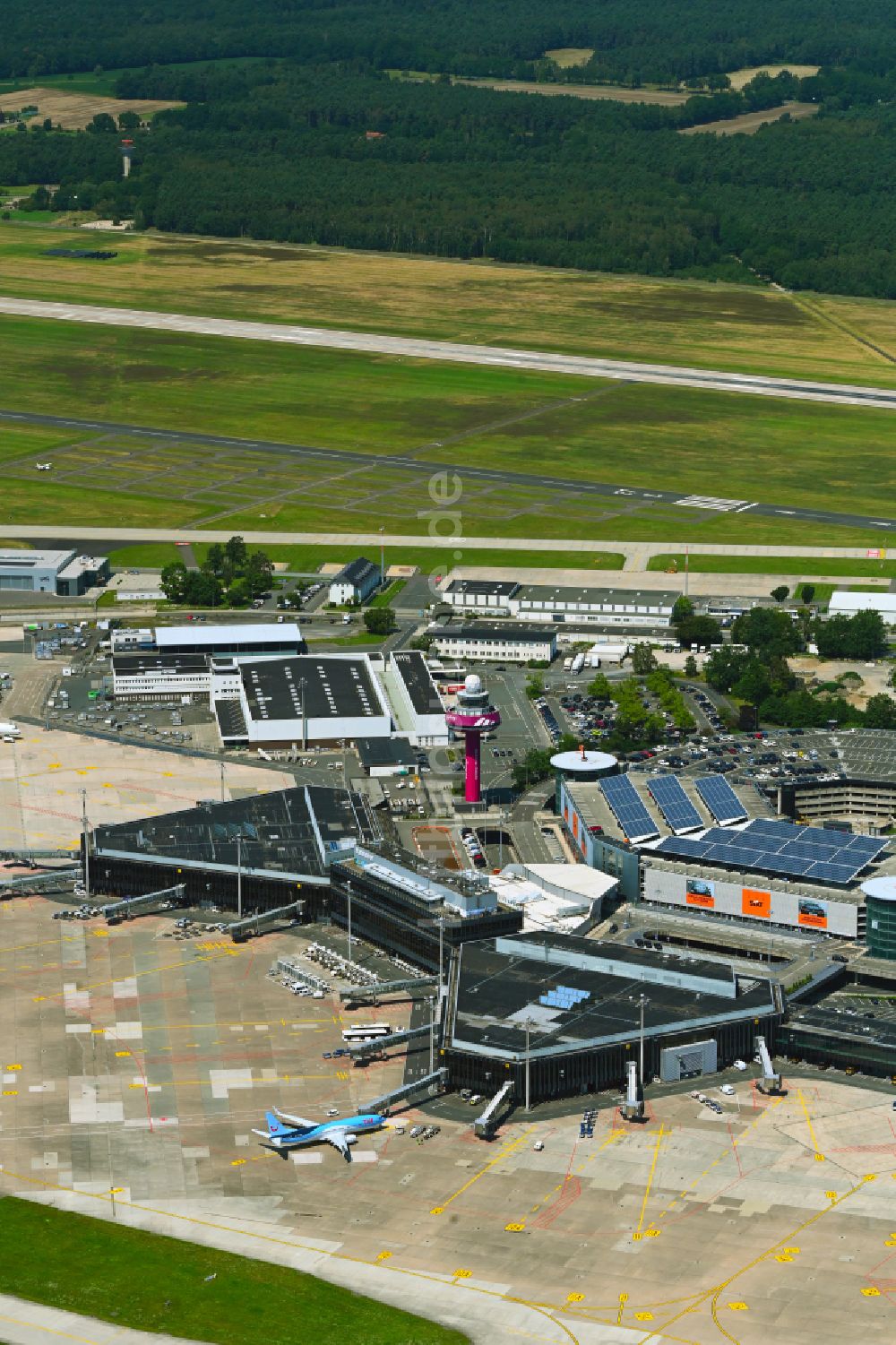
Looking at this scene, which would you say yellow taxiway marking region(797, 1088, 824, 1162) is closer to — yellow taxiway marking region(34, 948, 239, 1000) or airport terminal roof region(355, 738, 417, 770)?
yellow taxiway marking region(34, 948, 239, 1000)

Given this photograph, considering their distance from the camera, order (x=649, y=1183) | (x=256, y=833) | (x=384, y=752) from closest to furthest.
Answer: (x=649, y=1183)
(x=256, y=833)
(x=384, y=752)

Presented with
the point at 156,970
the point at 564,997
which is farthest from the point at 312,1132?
the point at 156,970

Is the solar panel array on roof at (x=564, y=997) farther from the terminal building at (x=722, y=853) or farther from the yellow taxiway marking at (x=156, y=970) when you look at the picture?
the yellow taxiway marking at (x=156, y=970)

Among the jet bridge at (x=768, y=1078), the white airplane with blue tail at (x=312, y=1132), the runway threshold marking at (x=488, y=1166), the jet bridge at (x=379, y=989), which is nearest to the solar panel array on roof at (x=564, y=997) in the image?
the jet bridge at (x=379, y=989)

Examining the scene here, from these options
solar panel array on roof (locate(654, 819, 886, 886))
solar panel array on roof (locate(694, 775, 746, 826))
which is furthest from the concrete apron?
solar panel array on roof (locate(694, 775, 746, 826))

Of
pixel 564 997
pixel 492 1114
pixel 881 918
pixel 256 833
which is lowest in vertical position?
pixel 492 1114

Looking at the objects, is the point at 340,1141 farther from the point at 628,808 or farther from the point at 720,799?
the point at 720,799
